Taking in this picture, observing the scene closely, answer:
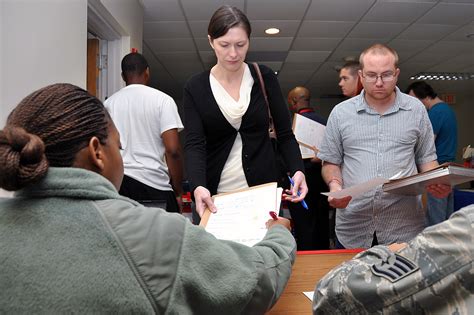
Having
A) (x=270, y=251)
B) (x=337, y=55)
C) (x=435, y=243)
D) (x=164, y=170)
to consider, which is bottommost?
(x=164, y=170)

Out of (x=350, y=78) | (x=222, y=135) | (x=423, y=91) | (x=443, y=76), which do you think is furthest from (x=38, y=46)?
(x=443, y=76)

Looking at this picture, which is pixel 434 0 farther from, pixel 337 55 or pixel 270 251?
pixel 270 251

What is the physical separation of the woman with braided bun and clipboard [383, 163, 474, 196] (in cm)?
81

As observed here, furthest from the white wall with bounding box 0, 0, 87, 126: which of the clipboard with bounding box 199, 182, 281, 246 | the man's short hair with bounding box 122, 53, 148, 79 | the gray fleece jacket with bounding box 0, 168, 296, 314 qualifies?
the gray fleece jacket with bounding box 0, 168, 296, 314

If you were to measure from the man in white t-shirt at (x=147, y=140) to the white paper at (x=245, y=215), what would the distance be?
1346 mm

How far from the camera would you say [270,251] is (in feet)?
2.85

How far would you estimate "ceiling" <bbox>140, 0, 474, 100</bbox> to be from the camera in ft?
16.0

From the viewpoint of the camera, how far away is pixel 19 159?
63 cm

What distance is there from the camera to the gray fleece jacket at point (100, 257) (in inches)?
24.0

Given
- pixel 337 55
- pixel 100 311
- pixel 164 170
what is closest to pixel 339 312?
pixel 100 311

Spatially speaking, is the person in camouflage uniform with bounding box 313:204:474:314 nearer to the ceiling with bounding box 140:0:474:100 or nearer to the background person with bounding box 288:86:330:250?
the background person with bounding box 288:86:330:250

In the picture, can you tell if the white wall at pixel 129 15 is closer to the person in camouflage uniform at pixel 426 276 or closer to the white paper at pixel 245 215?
the white paper at pixel 245 215

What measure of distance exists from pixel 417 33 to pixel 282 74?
306 centimetres

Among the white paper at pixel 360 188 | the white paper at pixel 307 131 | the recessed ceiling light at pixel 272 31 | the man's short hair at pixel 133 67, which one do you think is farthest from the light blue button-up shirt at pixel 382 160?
the recessed ceiling light at pixel 272 31
